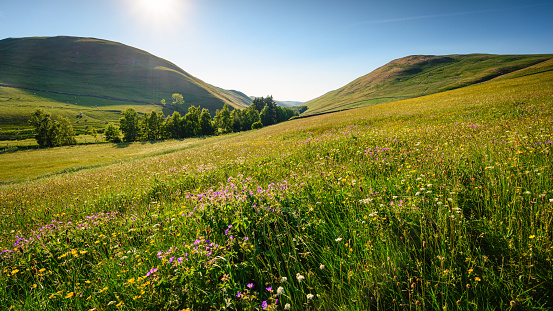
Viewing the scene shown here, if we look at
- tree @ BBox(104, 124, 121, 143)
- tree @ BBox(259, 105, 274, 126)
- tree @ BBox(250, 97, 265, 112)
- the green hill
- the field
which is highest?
the green hill

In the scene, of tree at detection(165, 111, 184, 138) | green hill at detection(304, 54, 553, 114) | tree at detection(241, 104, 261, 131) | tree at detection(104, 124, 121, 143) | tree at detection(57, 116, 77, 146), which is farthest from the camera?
green hill at detection(304, 54, 553, 114)

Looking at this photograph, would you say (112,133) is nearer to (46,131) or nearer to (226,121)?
(46,131)

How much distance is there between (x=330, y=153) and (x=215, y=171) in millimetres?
4553

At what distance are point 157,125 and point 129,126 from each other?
29.1 ft

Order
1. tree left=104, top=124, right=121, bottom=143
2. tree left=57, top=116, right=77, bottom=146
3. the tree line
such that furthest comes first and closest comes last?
tree left=104, top=124, right=121, bottom=143
tree left=57, top=116, right=77, bottom=146
the tree line

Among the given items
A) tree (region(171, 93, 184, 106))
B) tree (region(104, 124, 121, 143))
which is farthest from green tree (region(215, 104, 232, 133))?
tree (region(171, 93, 184, 106))

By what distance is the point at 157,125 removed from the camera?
77.7m

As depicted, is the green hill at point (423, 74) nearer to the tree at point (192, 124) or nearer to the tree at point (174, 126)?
the tree at point (192, 124)

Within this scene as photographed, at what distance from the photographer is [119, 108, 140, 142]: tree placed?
73125mm

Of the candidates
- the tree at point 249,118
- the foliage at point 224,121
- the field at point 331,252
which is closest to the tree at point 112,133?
the foliage at point 224,121

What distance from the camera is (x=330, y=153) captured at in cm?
777

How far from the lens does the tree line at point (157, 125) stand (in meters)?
67.4

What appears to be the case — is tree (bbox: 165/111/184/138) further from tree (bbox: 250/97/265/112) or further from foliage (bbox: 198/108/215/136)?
tree (bbox: 250/97/265/112)

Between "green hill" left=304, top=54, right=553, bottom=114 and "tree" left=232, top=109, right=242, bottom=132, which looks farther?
"green hill" left=304, top=54, right=553, bottom=114
